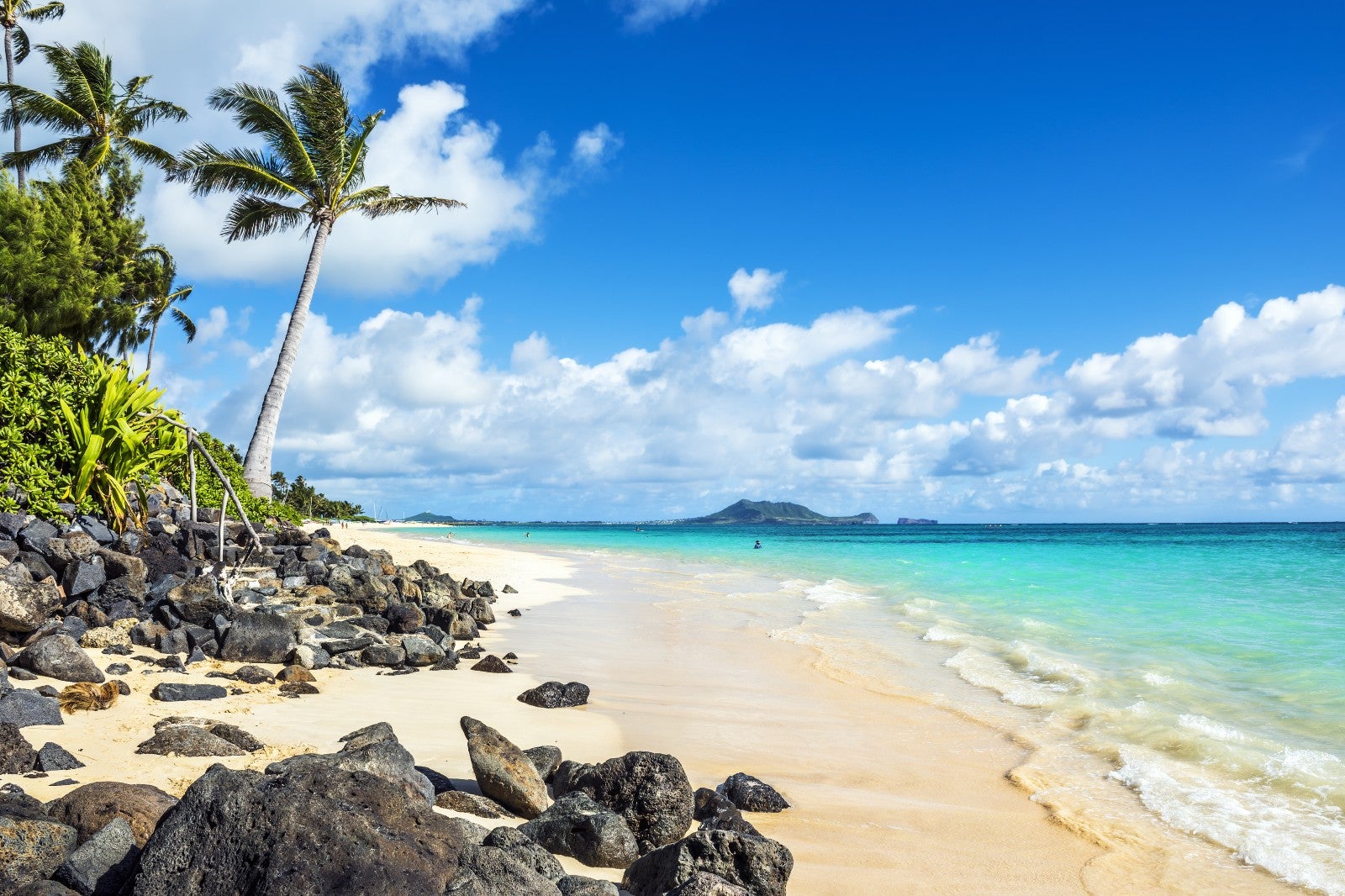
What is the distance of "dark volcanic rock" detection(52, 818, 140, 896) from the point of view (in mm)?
2941

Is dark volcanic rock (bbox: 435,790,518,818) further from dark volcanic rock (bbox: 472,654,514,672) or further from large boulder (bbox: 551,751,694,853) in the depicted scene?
dark volcanic rock (bbox: 472,654,514,672)

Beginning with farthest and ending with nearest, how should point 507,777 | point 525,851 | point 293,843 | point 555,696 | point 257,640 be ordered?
point 257,640 < point 555,696 < point 507,777 < point 525,851 < point 293,843

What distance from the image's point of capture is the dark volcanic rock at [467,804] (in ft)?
14.5

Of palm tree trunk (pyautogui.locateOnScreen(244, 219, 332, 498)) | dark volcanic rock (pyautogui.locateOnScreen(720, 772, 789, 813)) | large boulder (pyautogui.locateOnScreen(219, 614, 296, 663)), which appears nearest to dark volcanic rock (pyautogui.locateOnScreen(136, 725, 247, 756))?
large boulder (pyautogui.locateOnScreen(219, 614, 296, 663))

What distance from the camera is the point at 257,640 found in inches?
→ 308

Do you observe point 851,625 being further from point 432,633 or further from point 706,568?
point 706,568

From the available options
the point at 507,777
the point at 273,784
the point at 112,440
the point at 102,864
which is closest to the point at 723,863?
the point at 507,777

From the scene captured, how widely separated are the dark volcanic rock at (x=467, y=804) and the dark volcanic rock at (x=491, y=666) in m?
4.42

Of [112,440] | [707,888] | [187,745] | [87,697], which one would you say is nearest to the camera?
[707,888]

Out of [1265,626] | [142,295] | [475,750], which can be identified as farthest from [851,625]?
[142,295]

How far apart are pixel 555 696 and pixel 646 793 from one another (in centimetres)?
326

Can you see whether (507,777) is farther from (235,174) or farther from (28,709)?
(235,174)

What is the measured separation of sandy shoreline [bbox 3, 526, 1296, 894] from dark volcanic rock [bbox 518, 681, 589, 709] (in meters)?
0.16

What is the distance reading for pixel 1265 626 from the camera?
1463cm
